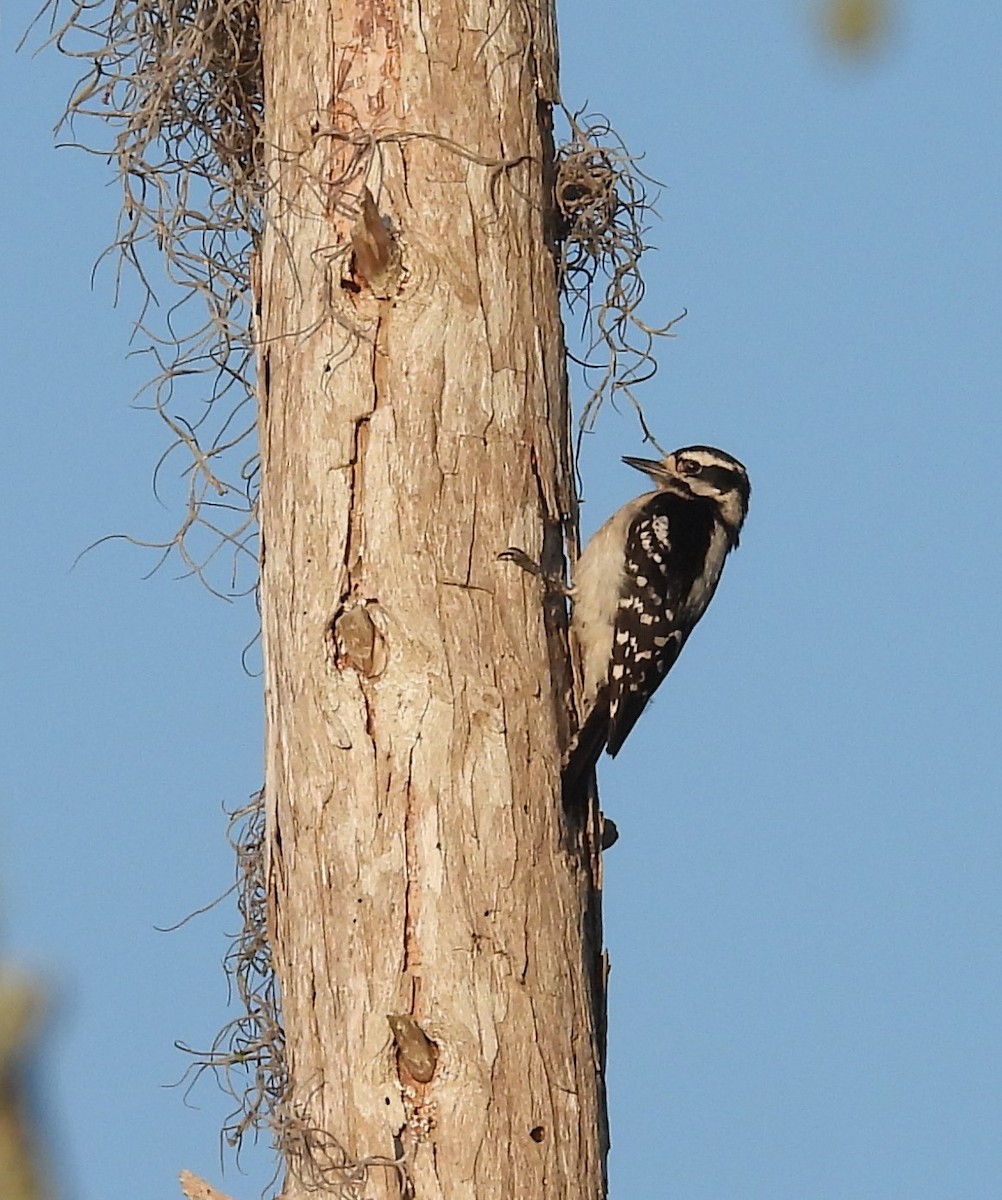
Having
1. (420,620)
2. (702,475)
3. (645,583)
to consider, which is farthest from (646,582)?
(420,620)

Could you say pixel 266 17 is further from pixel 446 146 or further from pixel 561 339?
pixel 561 339

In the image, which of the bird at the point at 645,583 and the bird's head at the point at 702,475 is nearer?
the bird at the point at 645,583

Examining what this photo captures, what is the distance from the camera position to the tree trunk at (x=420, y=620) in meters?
2.92

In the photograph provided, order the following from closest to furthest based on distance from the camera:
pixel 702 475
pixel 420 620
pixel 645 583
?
pixel 420 620 → pixel 645 583 → pixel 702 475

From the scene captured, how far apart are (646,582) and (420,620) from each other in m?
1.21

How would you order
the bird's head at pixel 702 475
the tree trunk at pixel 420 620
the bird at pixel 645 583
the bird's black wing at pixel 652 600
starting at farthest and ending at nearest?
the bird's head at pixel 702 475 < the bird's black wing at pixel 652 600 < the bird at pixel 645 583 < the tree trunk at pixel 420 620

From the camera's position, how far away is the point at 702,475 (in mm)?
4859

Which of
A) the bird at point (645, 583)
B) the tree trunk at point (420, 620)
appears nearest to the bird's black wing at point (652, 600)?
the bird at point (645, 583)

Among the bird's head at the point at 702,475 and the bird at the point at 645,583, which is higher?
the bird's head at the point at 702,475

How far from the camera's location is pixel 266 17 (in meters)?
3.68

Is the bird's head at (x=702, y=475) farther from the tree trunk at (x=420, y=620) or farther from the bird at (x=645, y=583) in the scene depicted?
the tree trunk at (x=420, y=620)

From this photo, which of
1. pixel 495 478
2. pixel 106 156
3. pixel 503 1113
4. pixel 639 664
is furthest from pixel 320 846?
pixel 106 156

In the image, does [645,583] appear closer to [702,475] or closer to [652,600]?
[652,600]

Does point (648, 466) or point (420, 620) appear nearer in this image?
point (420, 620)
